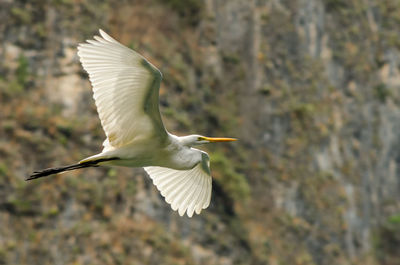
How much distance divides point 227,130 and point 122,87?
1413cm

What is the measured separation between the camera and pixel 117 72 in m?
7.93

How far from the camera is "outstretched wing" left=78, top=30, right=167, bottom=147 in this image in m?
7.80

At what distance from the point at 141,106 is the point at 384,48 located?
2273 cm

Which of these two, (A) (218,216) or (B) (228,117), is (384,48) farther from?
(A) (218,216)

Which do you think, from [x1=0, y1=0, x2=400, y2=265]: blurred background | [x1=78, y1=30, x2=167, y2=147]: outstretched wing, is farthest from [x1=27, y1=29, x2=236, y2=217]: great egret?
[x1=0, y1=0, x2=400, y2=265]: blurred background

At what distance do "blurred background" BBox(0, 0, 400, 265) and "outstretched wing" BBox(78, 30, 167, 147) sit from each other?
7.62 meters

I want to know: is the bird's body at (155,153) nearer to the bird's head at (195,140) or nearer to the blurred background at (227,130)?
the bird's head at (195,140)

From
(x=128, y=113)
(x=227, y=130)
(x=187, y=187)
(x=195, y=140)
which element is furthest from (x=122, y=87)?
(x=227, y=130)

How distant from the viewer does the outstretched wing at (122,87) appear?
7.80m

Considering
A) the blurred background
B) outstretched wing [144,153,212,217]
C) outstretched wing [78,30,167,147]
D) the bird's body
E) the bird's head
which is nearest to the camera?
outstretched wing [78,30,167,147]

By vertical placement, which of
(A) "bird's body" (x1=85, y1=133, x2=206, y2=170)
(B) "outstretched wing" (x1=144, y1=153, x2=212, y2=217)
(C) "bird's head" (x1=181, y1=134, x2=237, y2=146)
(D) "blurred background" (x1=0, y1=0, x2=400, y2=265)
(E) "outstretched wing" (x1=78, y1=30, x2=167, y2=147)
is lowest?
(D) "blurred background" (x1=0, y1=0, x2=400, y2=265)

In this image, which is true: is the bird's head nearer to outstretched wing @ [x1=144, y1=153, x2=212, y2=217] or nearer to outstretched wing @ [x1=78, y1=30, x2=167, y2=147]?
outstretched wing @ [x1=78, y1=30, x2=167, y2=147]

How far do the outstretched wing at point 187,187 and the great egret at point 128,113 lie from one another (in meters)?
0.34

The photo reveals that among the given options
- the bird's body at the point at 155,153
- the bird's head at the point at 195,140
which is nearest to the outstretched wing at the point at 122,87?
the bird's body at the point at 155,153
